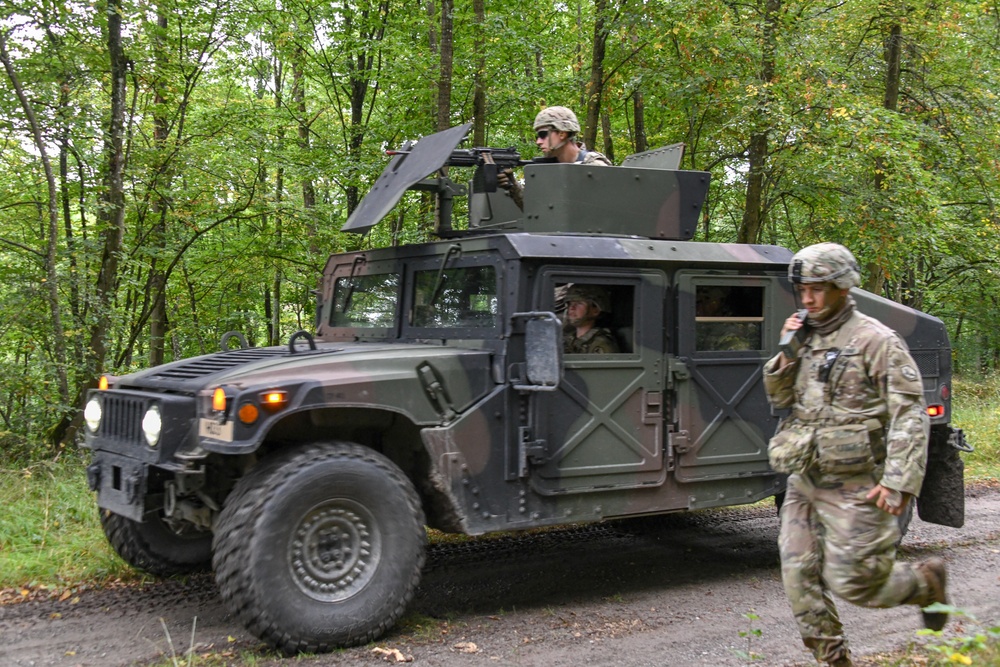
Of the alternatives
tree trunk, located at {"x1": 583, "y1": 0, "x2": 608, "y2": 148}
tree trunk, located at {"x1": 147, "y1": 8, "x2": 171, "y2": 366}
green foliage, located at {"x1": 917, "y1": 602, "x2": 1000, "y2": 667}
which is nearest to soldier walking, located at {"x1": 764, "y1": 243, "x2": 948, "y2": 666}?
green foliage, located at {"x1": 917, "y1": 602, "x2": 1000, "y2": 667}

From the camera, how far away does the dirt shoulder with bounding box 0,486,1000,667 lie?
416 cm

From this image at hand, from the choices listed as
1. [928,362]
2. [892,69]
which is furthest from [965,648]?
[892,69]

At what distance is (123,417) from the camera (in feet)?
14.9

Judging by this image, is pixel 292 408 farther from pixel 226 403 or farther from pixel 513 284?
pixel 513 284

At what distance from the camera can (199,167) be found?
1067cm

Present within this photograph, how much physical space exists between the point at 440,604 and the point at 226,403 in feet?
5.70

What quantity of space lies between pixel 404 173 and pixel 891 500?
11.5 feet

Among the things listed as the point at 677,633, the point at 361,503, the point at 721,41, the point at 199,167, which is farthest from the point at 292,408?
the point at 721,41

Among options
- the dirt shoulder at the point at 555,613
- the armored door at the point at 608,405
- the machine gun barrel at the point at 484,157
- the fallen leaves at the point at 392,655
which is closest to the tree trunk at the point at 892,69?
the dirt shoulder at the point at 555,613

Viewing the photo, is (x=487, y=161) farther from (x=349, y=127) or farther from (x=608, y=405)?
(x=349, y=127)

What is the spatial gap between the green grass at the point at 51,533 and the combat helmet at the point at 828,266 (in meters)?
4.14

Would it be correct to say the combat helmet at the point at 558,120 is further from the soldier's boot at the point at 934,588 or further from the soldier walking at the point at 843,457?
the soldier's boot at the point at 934,588

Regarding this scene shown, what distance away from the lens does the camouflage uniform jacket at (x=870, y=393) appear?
3.32 m

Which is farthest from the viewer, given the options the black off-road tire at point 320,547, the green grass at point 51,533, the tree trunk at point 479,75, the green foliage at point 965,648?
the tree trunk at point 479,75
